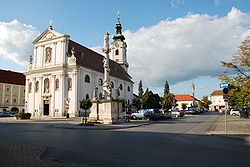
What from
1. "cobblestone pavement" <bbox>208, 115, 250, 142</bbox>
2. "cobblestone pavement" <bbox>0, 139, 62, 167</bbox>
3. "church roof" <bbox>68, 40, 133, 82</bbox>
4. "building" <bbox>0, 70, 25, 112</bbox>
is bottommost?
"cobblestone pavement" <bbox>208, 115, 250, 142</bbox>

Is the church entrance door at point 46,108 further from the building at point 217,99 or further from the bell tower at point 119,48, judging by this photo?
the building at point 217,99

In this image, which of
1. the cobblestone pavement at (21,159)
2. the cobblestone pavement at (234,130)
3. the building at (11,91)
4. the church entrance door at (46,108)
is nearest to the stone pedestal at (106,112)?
the cobblestone pavement at (234,130)

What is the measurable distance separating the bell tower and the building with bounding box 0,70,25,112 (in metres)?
29.7

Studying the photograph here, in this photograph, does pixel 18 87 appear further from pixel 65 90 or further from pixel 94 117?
pixel 94 117

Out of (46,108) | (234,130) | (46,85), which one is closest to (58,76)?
(46,85)

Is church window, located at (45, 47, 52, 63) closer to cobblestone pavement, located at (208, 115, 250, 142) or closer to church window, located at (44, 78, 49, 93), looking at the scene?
church window, located at (44, 78, 49, 93)

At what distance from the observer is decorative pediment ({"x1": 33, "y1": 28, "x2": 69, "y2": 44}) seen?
43000 millimetres

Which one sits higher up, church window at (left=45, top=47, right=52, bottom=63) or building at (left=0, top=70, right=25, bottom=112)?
church window at (left=45, top=47, right=52, bottom=63)

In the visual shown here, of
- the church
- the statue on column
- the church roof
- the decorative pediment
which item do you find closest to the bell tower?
the church roof

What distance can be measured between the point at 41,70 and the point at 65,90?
799 cm

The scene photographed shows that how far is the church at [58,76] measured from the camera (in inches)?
1571

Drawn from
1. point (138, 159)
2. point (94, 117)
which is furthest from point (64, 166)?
point (94, 117)

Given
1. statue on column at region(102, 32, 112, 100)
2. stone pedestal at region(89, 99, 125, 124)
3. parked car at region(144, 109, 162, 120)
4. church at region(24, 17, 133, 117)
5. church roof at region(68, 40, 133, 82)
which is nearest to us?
stone pedestal at region(89, 99, 125, 124)

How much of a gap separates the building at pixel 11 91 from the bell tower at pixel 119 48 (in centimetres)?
2974
